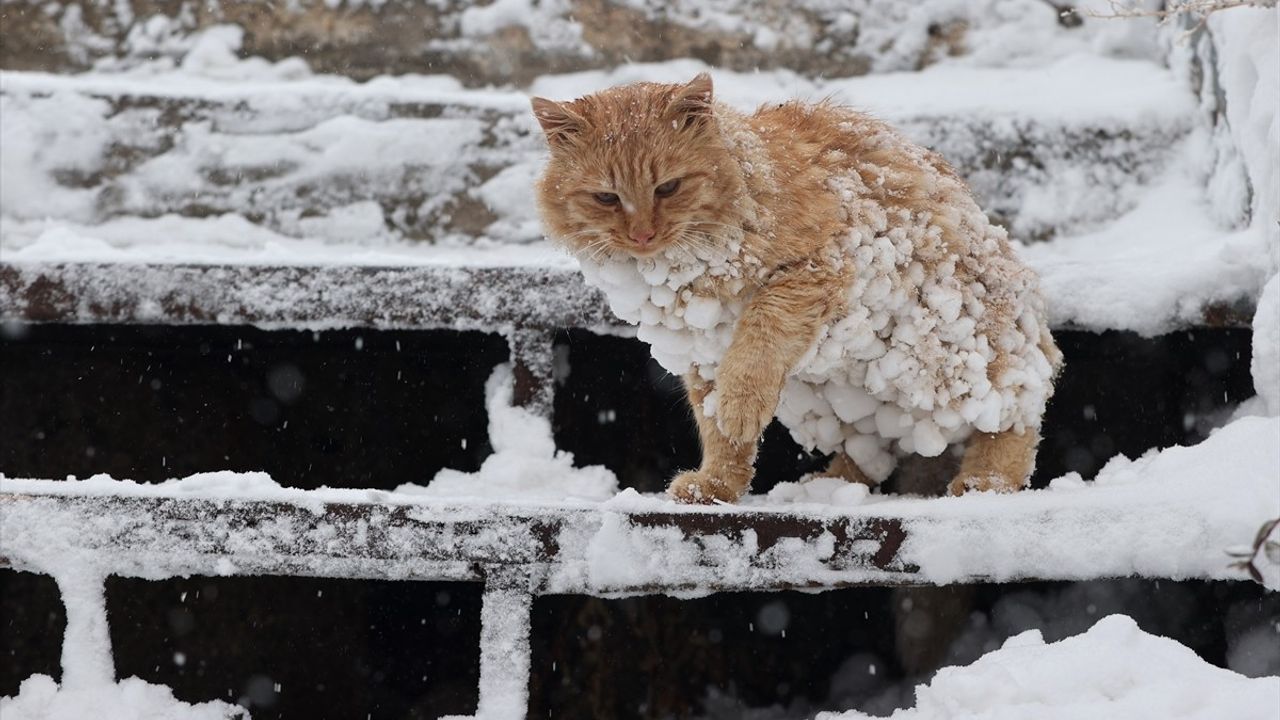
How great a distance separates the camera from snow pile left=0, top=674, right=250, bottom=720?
8.21ft

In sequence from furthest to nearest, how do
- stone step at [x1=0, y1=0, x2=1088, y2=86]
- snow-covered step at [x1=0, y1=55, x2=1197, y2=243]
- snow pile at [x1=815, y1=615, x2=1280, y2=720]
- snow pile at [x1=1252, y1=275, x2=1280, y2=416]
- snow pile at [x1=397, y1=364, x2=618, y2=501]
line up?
stone step at [x1=0, y1=0, x2=1088, y2=86], snow-covered step at [x1=0, y1=55, x2=1197, y2=243], snow pile at [x1=397, y1=364, x2=618, y2=501], snow pile at [x1=1252, y1=275, x2=1280, y2=416], snow pile at [x1=815, y1=615, x2=1280, y2=720]

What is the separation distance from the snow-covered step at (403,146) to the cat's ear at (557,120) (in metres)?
1.26

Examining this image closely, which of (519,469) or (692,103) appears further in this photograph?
(519,469)

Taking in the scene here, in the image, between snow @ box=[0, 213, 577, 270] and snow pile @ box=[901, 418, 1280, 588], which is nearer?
snow pile @ box=[901, 418, 1280, 588]

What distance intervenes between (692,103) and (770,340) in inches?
21.1

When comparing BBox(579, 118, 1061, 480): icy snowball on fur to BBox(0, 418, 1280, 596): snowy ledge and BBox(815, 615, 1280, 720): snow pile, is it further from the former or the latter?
BBox(815, 615, 1280, 720): snow pile

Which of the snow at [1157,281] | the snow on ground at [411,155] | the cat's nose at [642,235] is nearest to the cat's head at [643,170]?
the cat's nose at [642,235]

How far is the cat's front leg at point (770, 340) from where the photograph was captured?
2441mm

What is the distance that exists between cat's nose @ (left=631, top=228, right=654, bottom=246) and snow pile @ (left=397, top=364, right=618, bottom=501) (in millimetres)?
816

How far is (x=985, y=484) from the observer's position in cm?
272

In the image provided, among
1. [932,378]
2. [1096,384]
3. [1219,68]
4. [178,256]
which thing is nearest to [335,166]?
[178,256]

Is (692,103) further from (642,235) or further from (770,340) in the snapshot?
(770,340)

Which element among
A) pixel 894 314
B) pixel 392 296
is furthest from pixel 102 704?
pixel 894 314

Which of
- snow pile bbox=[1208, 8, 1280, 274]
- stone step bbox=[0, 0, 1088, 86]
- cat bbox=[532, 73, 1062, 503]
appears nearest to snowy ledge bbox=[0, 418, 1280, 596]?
cat bbox=[532, 73, 1062, 503]
